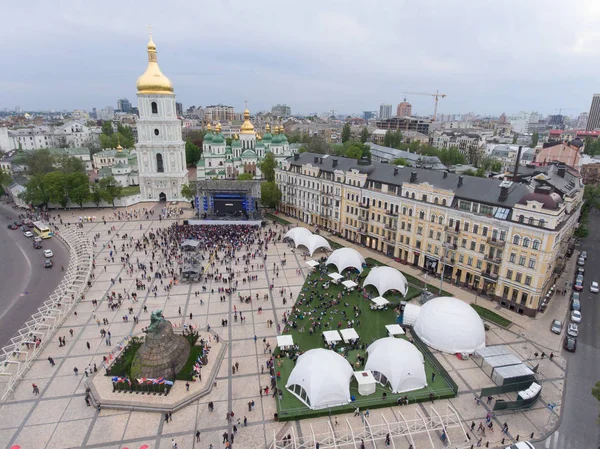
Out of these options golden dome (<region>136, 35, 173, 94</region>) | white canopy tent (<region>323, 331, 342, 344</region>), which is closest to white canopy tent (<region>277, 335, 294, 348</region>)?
white canopy tent (<region>323, 331, 342, 344</region>)

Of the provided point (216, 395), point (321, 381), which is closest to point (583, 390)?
point (321, 381)

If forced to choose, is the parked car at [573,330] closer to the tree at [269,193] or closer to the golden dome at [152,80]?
the tree at [269,193]

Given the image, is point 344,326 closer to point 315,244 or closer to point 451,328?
point 451,328

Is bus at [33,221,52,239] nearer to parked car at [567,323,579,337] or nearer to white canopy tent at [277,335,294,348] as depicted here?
white canopy tent at [277,335,294,348]

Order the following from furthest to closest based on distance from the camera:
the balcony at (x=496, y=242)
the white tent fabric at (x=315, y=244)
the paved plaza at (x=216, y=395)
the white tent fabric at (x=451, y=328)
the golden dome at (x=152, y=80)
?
the golden dome at (x=152, y=80), the white tent fabric at (x=315, y=244), the balcony at (x=496, y=242), the white tent fabric at (x=451, y=328), the paved plaza at (x=216, y=395)

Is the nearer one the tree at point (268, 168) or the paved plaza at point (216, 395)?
the paved plaza at point (216, 395)

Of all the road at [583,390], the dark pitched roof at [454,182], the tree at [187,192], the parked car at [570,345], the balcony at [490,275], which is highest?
the dark pitched roof at [454,182]

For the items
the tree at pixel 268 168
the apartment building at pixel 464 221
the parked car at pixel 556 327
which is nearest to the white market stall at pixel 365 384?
the apartment building at pixel 464 221
